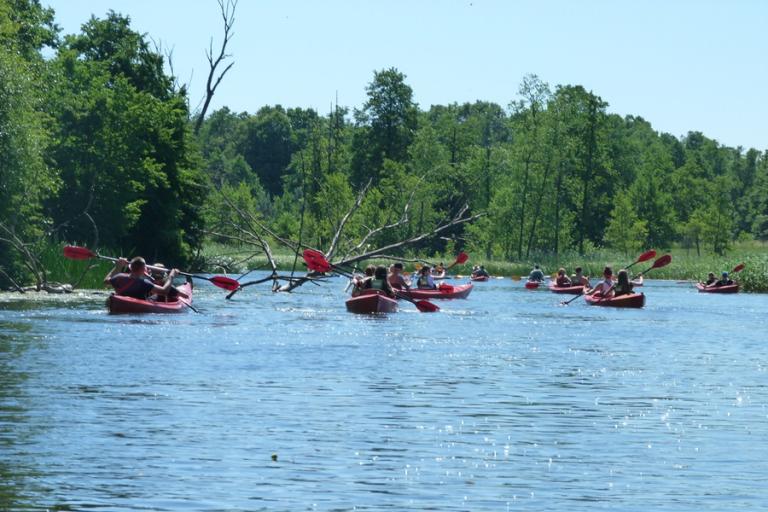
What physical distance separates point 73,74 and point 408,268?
31448mm

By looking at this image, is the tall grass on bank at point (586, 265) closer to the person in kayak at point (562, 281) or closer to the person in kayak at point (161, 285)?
the person in kayak at point (562, 281)

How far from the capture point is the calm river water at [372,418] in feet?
35.4

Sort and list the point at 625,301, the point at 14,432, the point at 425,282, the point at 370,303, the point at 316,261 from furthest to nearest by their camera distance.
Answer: the point at 425,282 < the point at 625,301 < the point at 370,303 < the point at 316,261 < the point at 14,432

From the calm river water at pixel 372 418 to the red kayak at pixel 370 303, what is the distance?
4.49 metres

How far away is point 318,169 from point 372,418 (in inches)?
3708

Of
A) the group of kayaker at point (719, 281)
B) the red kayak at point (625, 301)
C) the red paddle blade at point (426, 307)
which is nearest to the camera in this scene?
the red paddle blade at point (426, 307)

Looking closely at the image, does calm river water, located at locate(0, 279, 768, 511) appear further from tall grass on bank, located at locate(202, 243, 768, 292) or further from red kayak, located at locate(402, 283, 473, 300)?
tall grass on bank, located at locate(202, 243, 768, 292)

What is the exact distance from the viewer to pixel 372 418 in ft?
49.5

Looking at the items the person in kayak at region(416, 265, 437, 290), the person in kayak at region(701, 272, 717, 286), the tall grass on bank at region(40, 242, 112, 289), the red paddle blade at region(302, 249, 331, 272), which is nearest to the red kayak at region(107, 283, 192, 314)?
the red paddle blade at region(302, 249, 331, 272)

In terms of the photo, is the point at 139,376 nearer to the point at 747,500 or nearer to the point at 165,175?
the point at 747,500

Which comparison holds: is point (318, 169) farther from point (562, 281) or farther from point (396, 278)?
point (396, 278)

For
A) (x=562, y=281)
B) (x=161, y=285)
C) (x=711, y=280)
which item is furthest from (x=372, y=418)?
(x=711, y=280)

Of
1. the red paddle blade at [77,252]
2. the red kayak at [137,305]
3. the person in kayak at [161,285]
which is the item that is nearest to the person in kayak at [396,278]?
the person in kayak at [161,285]

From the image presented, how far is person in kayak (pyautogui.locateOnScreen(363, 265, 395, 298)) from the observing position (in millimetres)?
35250
